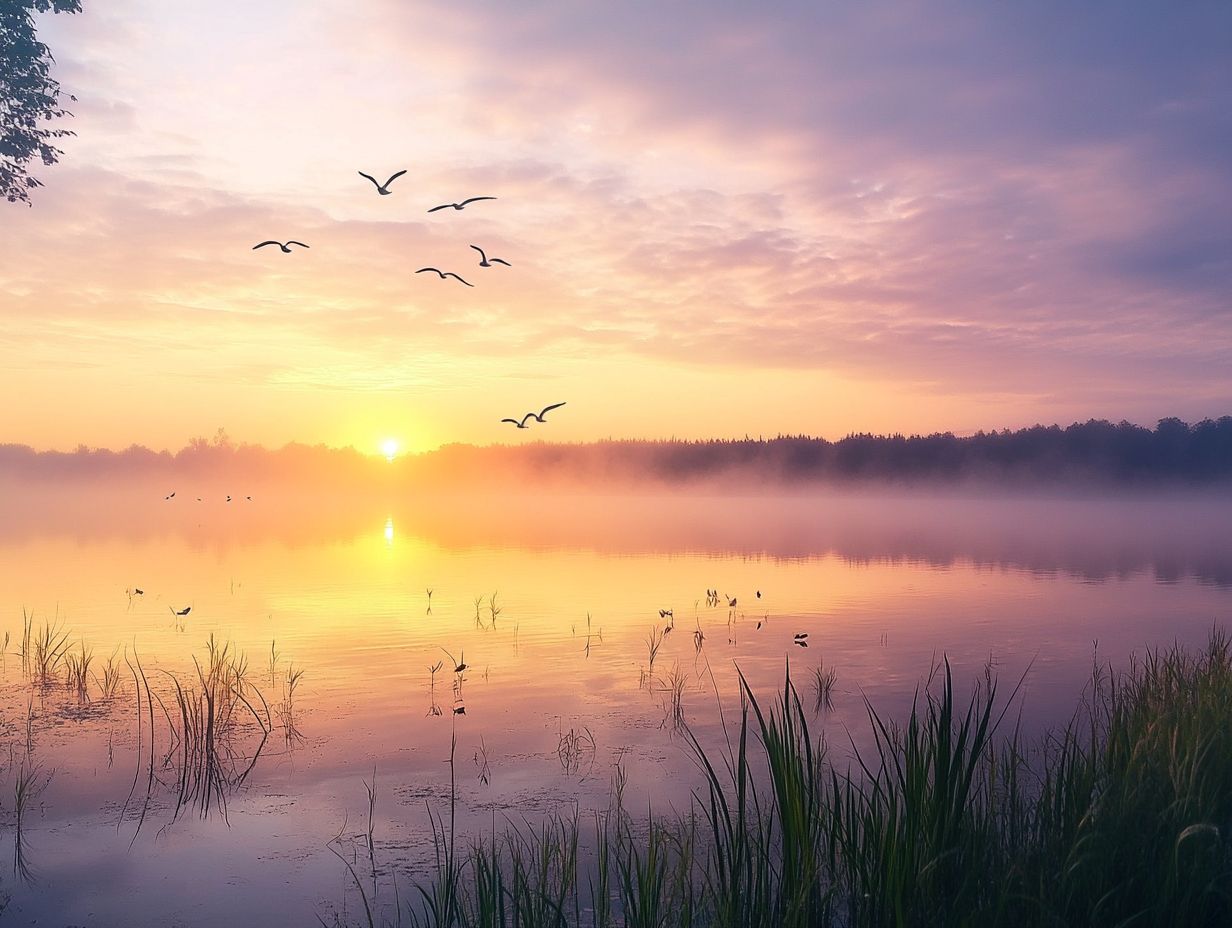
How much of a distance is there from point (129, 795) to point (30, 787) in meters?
1.31

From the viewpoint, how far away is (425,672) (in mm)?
19656

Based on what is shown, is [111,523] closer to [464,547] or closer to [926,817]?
[464,547]

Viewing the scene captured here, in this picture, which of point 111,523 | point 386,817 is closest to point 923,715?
point 386,817

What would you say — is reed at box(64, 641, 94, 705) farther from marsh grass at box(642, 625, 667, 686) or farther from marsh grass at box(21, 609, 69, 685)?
marsh grass at box(642, 625, 667, 686)

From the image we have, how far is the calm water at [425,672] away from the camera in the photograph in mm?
10219

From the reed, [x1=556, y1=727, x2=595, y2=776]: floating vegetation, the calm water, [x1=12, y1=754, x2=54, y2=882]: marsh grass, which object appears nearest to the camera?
[x1=12, y1=754, x2=54, y2=882]: marsh grass

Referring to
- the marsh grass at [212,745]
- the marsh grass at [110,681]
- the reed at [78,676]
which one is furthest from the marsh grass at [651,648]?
the reed at [78,676]

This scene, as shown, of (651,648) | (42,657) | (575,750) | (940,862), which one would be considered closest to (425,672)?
(651,648)

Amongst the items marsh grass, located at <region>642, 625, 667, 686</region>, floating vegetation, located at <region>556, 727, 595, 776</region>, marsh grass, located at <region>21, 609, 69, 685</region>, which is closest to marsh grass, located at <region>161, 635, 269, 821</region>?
marsh grass, located at <region>21, 609, 69, 685</region>

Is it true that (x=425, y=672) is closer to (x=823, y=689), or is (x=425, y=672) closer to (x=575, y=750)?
(x=575, y=750)

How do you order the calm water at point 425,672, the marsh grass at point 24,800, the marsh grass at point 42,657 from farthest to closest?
the marsh grass at point 42,657 → the calm water at point 425,672 → the marsh grass at point 24,800

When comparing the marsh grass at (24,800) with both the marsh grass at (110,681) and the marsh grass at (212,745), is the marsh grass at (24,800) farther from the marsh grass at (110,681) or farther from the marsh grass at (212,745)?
the marsh grass at (110,681)

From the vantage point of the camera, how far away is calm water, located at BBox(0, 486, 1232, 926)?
33.5ft

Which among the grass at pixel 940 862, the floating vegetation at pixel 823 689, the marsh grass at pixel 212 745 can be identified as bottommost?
the floating vegetation at pixel 823 689
